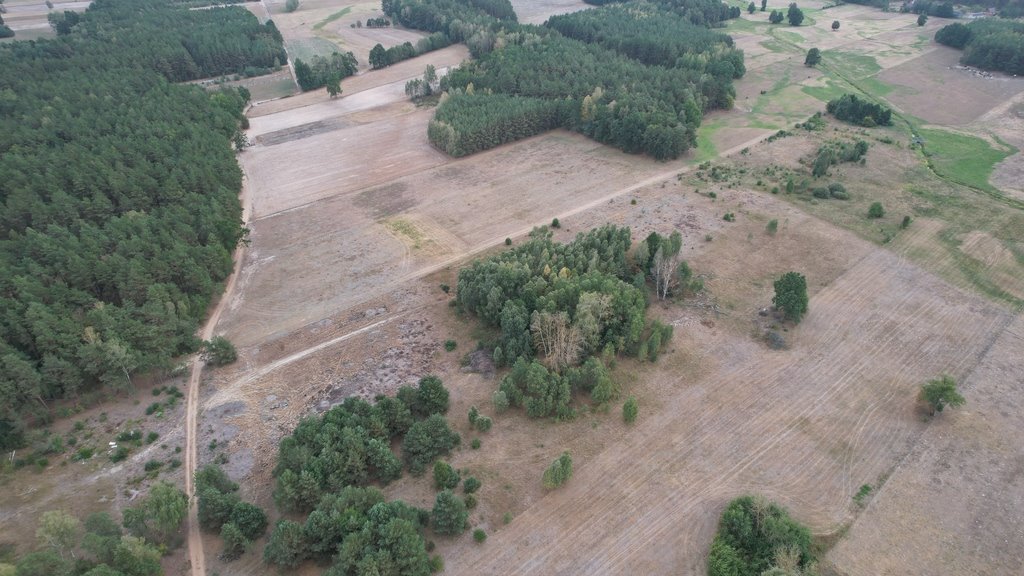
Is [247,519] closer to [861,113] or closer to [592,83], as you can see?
[592,83]

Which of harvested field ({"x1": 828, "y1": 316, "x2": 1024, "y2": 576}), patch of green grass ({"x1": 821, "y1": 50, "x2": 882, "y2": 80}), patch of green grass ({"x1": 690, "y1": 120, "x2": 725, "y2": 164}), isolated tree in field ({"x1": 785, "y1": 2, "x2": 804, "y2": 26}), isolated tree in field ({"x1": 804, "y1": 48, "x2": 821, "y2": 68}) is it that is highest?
isolated tree in field ({"x1": 785, "y1": 2, "x2": 804, "y2": 26})

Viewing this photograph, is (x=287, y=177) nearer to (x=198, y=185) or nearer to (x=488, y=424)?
(x=198, y=185)

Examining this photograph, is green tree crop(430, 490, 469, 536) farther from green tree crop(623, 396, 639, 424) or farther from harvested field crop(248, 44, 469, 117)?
harvested field crop(248, 44, 469, 117)

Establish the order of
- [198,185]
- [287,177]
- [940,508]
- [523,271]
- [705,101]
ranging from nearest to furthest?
[940,508] < [523,271] < [198,185] < [287,177] < [705,101]

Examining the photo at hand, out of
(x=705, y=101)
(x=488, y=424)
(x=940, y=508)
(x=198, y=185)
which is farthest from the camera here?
(x=705, y=101)

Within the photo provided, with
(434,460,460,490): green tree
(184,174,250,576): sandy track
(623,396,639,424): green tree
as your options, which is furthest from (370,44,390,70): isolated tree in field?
(434,460,460,490): green tree

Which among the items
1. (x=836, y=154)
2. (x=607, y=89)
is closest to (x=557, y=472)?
(x=836, y=154)

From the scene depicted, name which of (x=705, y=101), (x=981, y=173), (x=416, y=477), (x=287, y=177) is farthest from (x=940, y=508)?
(x=287, y=177)
